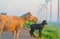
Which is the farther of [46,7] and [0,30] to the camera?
[46,7]

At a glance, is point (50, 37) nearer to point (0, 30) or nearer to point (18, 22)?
point (18, 22)

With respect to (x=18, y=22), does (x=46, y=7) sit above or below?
above

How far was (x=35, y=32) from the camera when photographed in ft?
4.43

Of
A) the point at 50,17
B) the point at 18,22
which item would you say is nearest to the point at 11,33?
the point at 18,22

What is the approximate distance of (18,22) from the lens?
4.28 feet

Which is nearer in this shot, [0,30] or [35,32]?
[0,30]

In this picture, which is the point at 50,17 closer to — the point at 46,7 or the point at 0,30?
the point at 46,7

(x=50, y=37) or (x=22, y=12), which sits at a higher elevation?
(x=22, y=12)

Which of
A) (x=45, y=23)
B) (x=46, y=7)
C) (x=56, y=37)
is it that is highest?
(x=46, y=7)

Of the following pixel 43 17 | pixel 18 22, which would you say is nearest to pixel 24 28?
pixel 18 22

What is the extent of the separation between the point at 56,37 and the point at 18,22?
1.02ft

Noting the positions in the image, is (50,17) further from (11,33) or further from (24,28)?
(11,33)

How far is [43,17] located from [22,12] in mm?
168

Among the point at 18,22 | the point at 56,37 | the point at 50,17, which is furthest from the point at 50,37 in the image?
the point at 18,22
